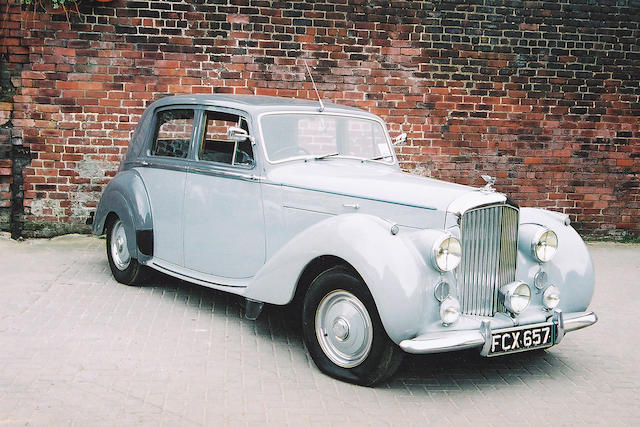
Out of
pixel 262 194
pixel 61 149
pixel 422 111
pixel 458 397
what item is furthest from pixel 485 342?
pixel 61 149

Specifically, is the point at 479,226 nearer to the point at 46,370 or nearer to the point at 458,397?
the point at 458,397

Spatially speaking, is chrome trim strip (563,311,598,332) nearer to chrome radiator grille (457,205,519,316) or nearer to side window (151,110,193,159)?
chrome radiator grille (457,205,519,316)

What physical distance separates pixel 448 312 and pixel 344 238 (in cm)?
74

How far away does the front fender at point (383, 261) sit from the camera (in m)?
3.70

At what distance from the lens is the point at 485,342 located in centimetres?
378

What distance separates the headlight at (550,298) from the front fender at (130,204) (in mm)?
3284

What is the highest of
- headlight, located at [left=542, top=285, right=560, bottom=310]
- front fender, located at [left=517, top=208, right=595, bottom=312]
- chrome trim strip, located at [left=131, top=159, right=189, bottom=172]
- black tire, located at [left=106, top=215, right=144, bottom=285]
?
chrome trim strip, located at [left=131, top=159, right=189, bottom=172]

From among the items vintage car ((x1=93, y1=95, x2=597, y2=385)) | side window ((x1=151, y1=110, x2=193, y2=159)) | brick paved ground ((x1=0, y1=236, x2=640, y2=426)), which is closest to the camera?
brick paved ground ((x1=0, y1=236, x2=640, y2=426))

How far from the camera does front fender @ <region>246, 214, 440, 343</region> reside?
3.70m

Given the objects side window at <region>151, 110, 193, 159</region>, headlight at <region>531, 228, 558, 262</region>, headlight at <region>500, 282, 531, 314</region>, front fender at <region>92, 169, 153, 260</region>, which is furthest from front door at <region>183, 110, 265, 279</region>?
headlight at <region>531, 228, 558, 262</region>

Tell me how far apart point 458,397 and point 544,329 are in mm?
687

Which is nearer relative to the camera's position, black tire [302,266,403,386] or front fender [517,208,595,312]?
black tire [302,266,403,386]

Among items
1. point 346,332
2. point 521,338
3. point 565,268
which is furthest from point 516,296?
Answer: point 346,332

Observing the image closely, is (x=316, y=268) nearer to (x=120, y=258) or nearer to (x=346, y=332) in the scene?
(x=346, y=332)
